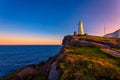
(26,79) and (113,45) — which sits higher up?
(113,45)

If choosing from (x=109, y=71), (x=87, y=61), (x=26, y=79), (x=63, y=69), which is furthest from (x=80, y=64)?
(x=26, y=79)

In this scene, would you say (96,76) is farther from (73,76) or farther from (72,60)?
(72,60)

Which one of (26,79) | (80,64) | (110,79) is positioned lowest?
(26,79)

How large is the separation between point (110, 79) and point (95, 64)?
9.29 feet

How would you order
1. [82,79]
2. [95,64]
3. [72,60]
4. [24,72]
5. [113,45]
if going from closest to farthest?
[82,79] → [95,64] → [72,60] → [24,72] → [113,45]

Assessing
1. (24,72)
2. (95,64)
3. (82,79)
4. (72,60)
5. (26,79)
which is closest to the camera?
(82,79)

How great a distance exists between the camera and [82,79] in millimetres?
13617

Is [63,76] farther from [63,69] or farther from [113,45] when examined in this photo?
[113,45]

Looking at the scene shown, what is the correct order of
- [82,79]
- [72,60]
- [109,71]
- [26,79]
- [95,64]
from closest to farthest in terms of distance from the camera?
[82,79], [109,71], [95,64], [72,60], [26,79]

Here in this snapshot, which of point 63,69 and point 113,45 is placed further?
point 113,45

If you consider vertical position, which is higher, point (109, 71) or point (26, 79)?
point (109, 71)

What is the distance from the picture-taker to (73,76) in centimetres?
1425

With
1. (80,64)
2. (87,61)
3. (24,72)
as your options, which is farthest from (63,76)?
(24,72)

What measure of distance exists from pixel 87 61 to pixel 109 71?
→ 118 inches
